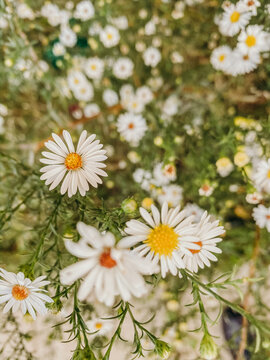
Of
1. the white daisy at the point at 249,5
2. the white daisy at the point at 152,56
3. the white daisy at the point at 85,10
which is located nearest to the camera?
the white daisy at the point at 249,5

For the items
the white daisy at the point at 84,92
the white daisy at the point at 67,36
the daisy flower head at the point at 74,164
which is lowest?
the daisy flower head at the point at 74,164

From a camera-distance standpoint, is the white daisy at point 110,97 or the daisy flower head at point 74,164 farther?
Result: the white daisy at point 110,97

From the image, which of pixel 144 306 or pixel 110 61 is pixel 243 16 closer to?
pixel 110 61

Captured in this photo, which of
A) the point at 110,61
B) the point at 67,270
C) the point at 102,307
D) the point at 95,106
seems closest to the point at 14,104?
the point at 95,106

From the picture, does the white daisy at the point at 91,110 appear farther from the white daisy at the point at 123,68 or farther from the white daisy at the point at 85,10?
the white daisy at the point at 85,10

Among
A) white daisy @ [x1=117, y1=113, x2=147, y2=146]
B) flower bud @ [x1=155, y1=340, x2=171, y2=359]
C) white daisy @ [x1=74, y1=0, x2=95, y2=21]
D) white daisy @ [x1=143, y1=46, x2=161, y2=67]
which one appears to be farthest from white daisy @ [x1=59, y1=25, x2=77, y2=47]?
flower bud @ [x1=155, y1=340, x2=171, y2=359]

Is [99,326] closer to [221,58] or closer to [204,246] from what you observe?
[204,246]

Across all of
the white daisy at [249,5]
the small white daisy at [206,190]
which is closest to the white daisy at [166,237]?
the small white daisy at [206,190]
